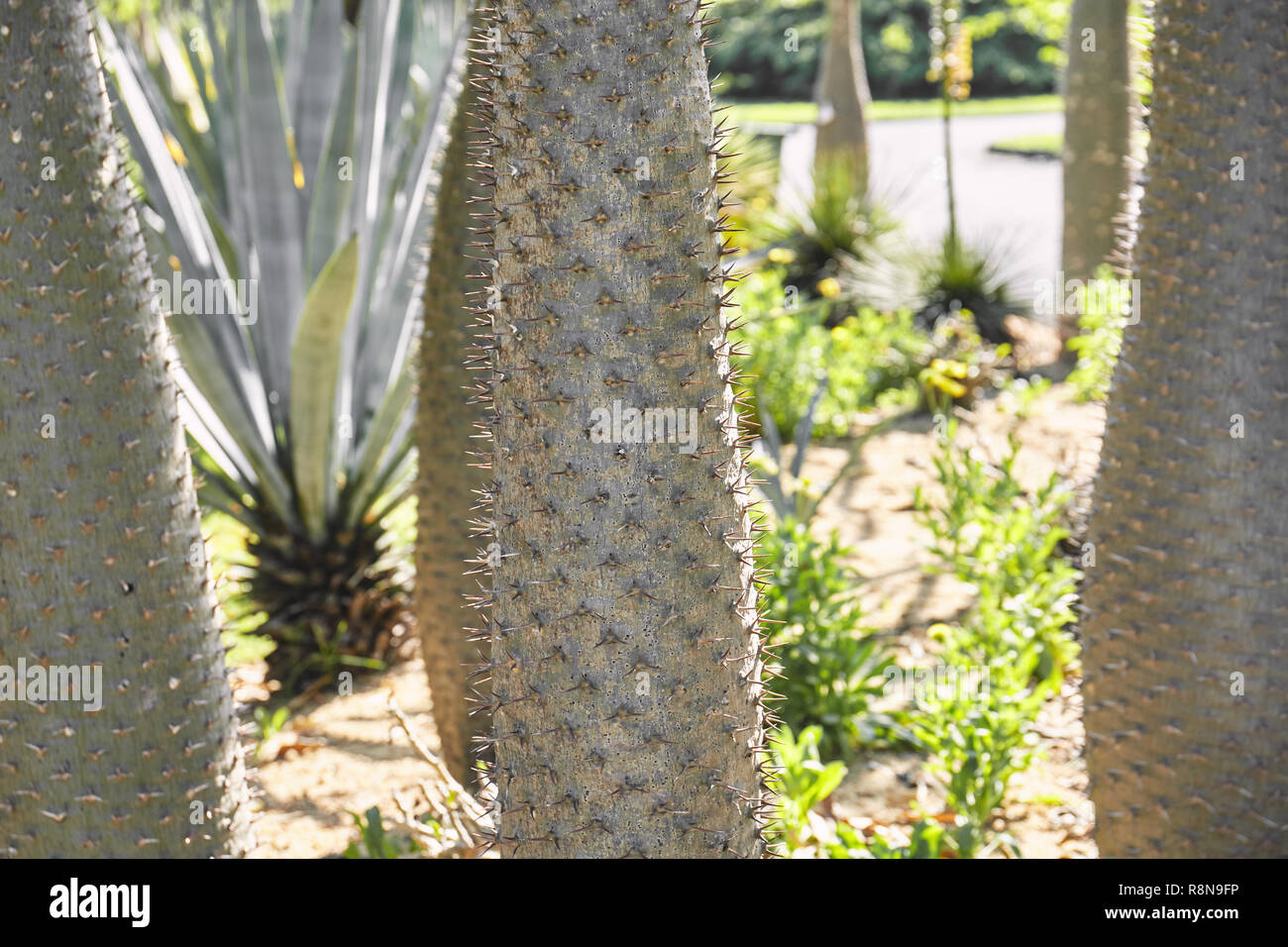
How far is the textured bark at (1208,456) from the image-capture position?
2045 millimetres

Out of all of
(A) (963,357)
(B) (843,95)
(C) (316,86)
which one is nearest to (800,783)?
(C) (316,86)

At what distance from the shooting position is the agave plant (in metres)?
3.52

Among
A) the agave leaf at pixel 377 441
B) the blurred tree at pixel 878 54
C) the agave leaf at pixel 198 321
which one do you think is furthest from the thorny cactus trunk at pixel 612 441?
the blurred tree at pixel 878 54

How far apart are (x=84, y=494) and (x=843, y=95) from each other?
9.86 m

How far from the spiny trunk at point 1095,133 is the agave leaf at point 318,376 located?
5321 mm

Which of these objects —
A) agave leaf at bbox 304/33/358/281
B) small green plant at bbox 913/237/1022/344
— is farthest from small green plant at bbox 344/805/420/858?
small green plant at bbox 913/237/1022/344

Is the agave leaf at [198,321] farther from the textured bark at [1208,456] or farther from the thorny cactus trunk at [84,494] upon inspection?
the textured bark at [1208,456]

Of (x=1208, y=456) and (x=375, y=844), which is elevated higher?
(x=1208, y=456)

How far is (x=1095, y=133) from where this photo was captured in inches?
289

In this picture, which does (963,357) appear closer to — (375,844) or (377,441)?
(377,441)

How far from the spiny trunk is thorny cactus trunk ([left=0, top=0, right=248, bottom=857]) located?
6.62m

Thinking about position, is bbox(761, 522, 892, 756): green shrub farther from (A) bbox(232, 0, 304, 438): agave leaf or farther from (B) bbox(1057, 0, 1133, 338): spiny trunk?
(B) bbox(1057, 0, 1133, 338): spiny trunk

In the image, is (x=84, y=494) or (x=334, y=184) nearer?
(x=84, y=494)
